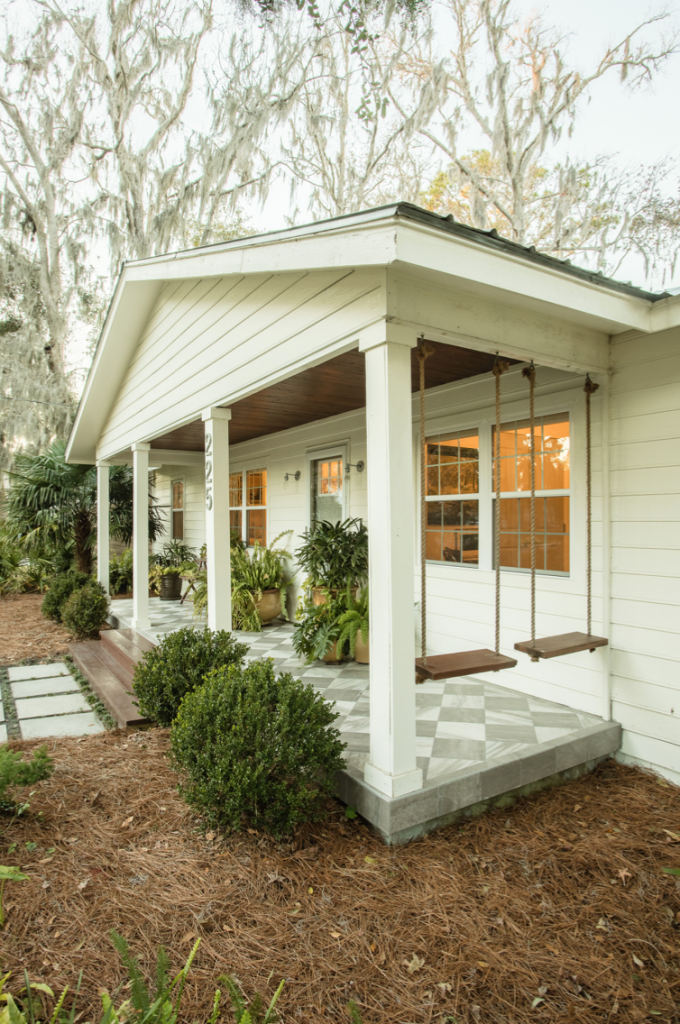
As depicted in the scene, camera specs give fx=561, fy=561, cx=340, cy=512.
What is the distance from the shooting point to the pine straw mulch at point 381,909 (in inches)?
73.3

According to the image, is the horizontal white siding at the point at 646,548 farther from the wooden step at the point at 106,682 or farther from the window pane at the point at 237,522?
the window pane at the point at 237,522

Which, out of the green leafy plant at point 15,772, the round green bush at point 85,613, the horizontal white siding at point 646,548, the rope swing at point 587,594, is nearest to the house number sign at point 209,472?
the green leafy plant at point 15,772

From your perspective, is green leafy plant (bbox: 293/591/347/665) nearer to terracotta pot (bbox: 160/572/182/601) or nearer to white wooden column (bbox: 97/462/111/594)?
white wooden column (bbox: 97/462/111/594)

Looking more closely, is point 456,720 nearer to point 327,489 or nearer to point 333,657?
point 333,657

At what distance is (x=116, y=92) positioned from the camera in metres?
15.2

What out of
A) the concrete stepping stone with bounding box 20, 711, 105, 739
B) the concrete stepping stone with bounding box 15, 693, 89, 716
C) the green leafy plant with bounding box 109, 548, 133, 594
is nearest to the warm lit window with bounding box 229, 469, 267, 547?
the green leafy plant with bounding box 109, 548, 133, 594

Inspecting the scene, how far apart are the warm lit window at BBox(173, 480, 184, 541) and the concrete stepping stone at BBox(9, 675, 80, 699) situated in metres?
5.14

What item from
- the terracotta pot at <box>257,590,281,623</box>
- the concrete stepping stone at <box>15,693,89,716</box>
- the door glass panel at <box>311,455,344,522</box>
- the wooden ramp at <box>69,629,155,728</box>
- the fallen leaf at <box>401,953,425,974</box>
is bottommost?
the concrete stepping stone at <box>15,693,89,716</box>

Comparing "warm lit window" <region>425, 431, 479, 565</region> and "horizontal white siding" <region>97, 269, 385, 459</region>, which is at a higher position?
"horizontal white siding" <region>97, 269, 385, 459</region>

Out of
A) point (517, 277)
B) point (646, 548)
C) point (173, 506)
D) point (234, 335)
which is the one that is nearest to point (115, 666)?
point (234, 335)

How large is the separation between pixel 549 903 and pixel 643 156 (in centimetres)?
1613

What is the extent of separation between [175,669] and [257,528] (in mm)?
4626

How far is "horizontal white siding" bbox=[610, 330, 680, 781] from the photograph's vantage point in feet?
10.2

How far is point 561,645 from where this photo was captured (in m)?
3.14
